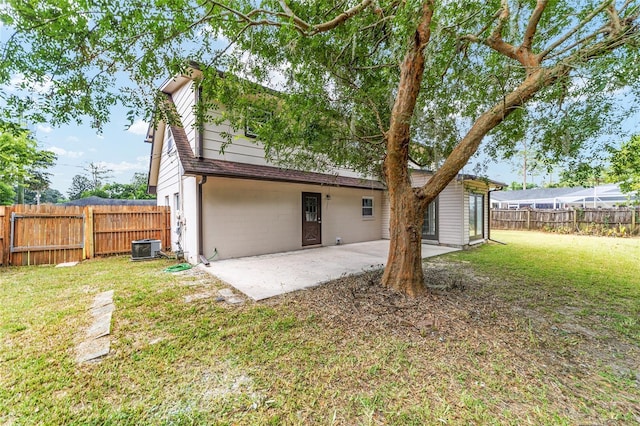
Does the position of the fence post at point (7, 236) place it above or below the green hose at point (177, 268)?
above

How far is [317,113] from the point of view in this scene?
4.17 metres

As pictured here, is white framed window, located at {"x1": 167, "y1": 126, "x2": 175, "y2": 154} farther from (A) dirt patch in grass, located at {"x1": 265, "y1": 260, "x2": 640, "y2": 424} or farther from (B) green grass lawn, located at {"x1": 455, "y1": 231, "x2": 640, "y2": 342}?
(B) green grass lawn, located at {"x1": 455, "y1": 231, "x2": 640, "y2": 342}

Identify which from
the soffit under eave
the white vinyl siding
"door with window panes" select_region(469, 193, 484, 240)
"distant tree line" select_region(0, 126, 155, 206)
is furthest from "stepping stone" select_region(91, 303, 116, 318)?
"door with window panes" select_region(469, 193, 484, 240)

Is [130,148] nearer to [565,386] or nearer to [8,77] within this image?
[8,77]

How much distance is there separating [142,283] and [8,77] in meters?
3.51

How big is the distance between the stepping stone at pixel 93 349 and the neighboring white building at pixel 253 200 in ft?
12.1

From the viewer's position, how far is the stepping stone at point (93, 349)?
2.49 m

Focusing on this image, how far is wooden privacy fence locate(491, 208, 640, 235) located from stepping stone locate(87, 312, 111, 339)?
62.8 feet

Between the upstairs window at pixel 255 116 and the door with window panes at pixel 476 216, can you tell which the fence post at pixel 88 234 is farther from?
the door with window panes at pixel 476 216

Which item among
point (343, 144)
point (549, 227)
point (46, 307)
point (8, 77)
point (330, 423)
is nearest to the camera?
point (330, 423)

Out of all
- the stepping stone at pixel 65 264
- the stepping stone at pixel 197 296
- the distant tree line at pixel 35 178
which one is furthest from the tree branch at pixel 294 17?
the stepping stone at pixel 65 264

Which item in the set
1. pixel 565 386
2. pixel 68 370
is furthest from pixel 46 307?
pixel 565 386

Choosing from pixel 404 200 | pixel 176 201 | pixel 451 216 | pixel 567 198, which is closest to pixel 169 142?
pixel 176 201

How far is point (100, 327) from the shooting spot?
3.11 m
